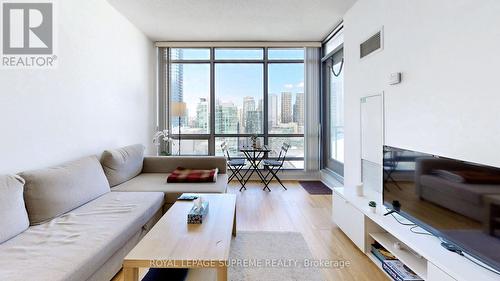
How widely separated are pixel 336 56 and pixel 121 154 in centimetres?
379

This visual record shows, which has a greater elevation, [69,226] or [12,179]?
[12,179]

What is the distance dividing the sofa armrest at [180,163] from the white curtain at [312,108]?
7.22 feet

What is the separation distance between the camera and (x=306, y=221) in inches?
124

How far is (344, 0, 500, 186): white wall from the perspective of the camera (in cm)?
157

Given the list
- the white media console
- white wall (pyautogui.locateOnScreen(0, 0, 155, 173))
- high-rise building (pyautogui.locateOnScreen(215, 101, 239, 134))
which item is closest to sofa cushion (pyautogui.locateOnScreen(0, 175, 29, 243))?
white wall (pyautogui.locateOnScreen(0, 0, 155, 173))

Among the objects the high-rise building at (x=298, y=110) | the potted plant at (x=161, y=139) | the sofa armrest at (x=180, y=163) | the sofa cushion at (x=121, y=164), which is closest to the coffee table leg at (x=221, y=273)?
the sofa cushion at (x=121, y=164)

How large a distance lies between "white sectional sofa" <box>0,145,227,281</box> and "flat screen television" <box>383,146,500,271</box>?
6.12ft

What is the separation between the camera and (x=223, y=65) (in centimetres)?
538

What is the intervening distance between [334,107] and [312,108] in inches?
21.9

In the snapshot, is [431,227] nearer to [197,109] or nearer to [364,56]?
[364,56]

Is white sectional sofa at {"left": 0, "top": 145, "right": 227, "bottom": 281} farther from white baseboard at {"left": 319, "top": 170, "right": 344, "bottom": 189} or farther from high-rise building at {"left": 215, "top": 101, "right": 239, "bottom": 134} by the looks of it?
high-rise building at {"left": 215, "top": 101, "right": 239, "bottom": 134}

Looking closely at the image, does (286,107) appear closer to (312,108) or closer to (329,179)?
(312,108)

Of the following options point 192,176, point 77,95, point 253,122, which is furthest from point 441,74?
point 253,122

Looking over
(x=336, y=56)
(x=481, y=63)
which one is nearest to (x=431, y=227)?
(x=481, y=63)
